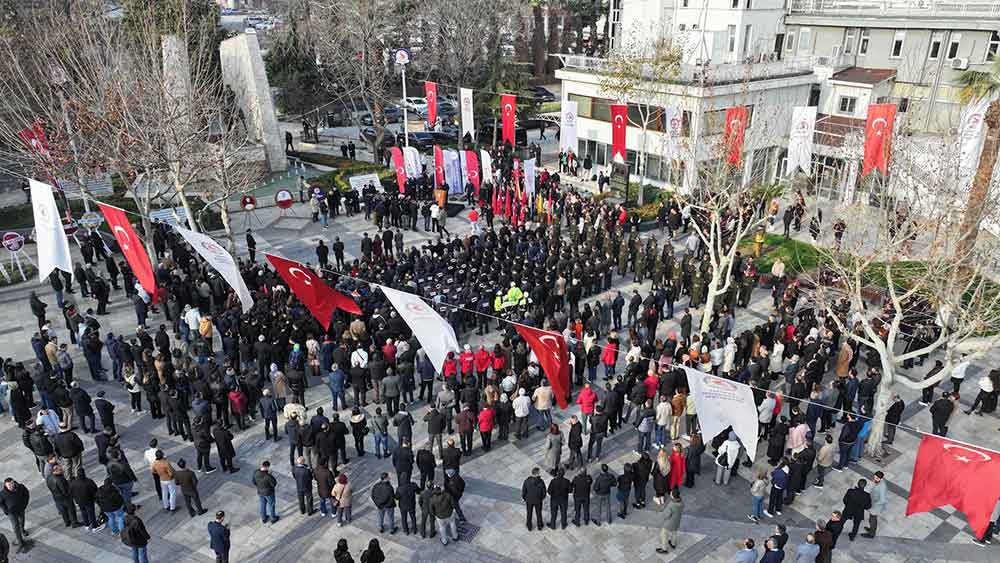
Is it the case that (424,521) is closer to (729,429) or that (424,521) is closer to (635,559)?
(635,559)

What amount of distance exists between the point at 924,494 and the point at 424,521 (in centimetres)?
762

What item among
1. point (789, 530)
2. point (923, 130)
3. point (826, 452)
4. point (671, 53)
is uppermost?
point (671, 53)

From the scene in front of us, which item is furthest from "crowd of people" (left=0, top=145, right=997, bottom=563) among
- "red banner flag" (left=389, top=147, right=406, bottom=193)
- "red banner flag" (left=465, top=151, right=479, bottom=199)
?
"red banner flag" (left=389, top=147, right=406, bottom=193)

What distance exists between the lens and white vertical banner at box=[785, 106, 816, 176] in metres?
26.6

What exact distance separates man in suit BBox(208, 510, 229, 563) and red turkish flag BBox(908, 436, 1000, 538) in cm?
1010

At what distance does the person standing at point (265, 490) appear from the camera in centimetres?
1195

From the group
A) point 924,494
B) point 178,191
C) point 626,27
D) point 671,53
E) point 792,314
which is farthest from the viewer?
point 626,27

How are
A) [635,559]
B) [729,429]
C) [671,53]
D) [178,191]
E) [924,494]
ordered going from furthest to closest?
[671,53] → [178,191] → [729,429] → [635,559] → [924,494]

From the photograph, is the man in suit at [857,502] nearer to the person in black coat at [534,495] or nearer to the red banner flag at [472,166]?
the person in black coat at [534,495]

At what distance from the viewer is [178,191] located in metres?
21.2

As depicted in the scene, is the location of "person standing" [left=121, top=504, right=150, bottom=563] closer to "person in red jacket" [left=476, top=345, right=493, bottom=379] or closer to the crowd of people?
the crowd of people

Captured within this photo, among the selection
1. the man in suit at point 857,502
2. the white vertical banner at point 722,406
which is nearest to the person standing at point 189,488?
the white vertical banner at point 722,406

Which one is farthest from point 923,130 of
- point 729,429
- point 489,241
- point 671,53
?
point 729,429

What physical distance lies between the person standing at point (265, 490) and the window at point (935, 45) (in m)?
35.9
